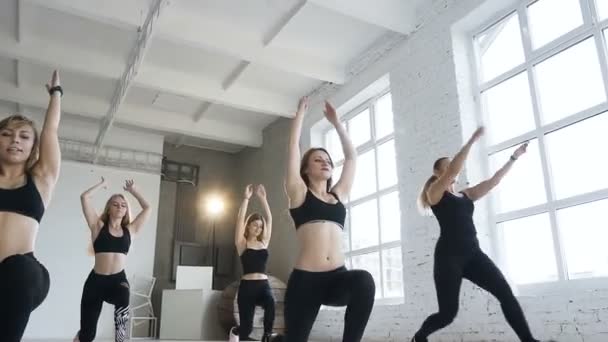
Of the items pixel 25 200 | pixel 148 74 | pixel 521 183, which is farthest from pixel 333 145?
pixel 25 200

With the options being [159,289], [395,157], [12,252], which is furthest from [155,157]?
[12,252]

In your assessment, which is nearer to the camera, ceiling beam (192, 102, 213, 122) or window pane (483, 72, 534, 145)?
window pane (483, 72, 534, 145)

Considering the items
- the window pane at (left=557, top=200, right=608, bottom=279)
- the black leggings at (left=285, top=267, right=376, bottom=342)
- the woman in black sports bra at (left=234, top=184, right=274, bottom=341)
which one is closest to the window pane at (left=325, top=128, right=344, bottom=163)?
the woman in black sports bra at (left=234, top=184, right=274, bottom=341)

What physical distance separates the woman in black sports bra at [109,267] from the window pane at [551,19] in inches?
152

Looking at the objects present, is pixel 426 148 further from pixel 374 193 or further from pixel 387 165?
pixel 374 193

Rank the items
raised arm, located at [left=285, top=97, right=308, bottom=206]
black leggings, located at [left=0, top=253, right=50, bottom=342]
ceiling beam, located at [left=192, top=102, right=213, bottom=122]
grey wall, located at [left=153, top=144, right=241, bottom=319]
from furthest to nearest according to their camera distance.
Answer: grey wall, located at [left=153, top=144, right=241, bottom=319] < ceiling beam, located at [left=192, top=102, right=213, bottom=122] < raised arm, located at [left=285, top=97, right=308, bottom=206] < black leggings, located at [left=0, top=253, right=50, bottom=342]

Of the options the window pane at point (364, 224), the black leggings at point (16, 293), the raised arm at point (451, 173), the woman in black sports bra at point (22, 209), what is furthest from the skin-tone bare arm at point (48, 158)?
the window pane at point (364, 224)

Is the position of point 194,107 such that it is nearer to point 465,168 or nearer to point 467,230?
point 465,168

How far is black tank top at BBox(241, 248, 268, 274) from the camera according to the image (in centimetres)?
503

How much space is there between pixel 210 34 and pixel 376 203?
9.82 feet

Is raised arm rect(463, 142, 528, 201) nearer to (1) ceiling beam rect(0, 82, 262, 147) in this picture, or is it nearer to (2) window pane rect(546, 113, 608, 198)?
(2) window pane rect(546, 113, 608, 198)

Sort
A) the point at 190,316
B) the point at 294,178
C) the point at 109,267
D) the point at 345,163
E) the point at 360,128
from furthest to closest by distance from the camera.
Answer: the point at 190,316 → the point at 360,128 → the point at 109,267 → the point at 345,163 → the point at 294,178

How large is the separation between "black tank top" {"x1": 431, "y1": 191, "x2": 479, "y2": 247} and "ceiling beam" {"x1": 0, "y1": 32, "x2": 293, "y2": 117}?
4.80 m

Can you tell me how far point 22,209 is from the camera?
1805mm
